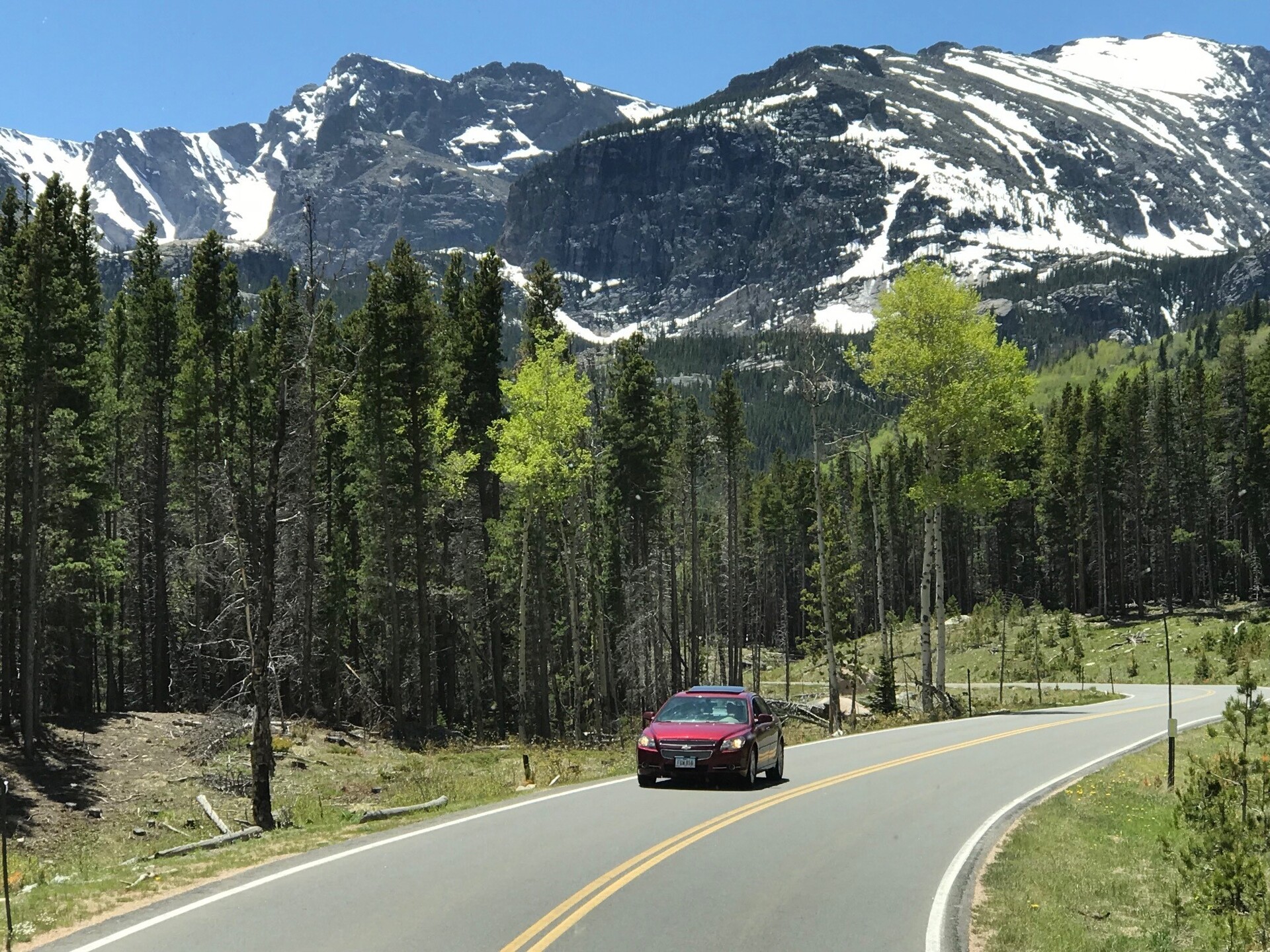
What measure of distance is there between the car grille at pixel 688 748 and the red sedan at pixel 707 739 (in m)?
0.01

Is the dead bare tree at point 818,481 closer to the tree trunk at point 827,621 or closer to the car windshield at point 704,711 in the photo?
the tree trunk at point 827,621

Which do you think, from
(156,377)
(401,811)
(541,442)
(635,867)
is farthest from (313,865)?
(156,377)

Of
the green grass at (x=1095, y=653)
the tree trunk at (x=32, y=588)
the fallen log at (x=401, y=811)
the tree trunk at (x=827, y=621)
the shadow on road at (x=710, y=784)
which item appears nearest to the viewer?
the fallen log at (x=401, y=811)

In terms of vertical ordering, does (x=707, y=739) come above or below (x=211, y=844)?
above

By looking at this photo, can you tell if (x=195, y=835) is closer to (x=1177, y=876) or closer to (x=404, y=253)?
(x=1177, y=876)

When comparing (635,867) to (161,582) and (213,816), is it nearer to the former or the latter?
(213,816)

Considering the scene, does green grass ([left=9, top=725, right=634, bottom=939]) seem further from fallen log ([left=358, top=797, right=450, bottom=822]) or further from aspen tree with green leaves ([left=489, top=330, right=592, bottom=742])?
aspen tree with green leaves ([left=489, top=330, right=592, bottom=742])

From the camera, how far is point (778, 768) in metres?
19.4

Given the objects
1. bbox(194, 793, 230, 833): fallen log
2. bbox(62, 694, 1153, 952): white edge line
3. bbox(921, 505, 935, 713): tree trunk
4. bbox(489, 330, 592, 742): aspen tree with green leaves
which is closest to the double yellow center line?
bbox(62, 694, 1153, 952): white edge line

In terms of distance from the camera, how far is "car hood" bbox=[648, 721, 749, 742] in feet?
57.3

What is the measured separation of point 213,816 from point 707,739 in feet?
31.5

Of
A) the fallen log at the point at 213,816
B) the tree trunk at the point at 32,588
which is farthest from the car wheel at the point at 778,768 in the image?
the tree trunk at the point at 32,588

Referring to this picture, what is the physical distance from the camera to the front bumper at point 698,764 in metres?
17.3

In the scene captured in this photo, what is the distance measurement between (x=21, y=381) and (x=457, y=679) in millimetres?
24980
